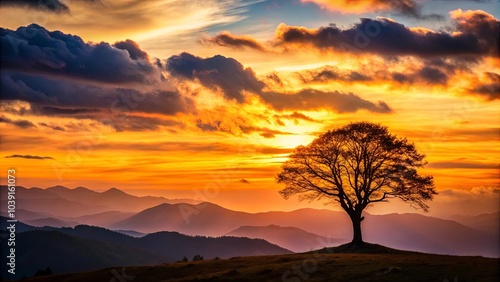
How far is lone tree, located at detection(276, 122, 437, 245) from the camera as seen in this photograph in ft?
267

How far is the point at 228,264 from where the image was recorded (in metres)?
73.2

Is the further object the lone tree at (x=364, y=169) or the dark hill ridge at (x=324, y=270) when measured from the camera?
the lone tree at (x=364, y=169)

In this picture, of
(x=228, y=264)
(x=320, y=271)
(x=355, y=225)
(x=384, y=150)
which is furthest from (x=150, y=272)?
(x=384, y=150)

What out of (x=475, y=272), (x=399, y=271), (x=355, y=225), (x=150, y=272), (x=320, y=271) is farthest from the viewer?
(x=355, y=225)

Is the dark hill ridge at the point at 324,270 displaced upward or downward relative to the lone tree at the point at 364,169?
downward

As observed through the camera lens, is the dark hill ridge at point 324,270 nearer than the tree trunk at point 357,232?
Yes

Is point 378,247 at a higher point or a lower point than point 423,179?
lower

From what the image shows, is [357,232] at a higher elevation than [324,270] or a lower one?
higher

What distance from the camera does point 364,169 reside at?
81875 millimetres

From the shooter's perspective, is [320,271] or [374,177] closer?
[320,271]

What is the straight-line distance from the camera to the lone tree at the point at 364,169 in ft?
267

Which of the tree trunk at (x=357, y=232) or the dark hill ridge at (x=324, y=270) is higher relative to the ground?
the tree trunk at (x=357, y=232)

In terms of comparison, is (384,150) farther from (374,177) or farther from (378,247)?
(378,247)

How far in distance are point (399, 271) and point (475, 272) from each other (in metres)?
6.88
